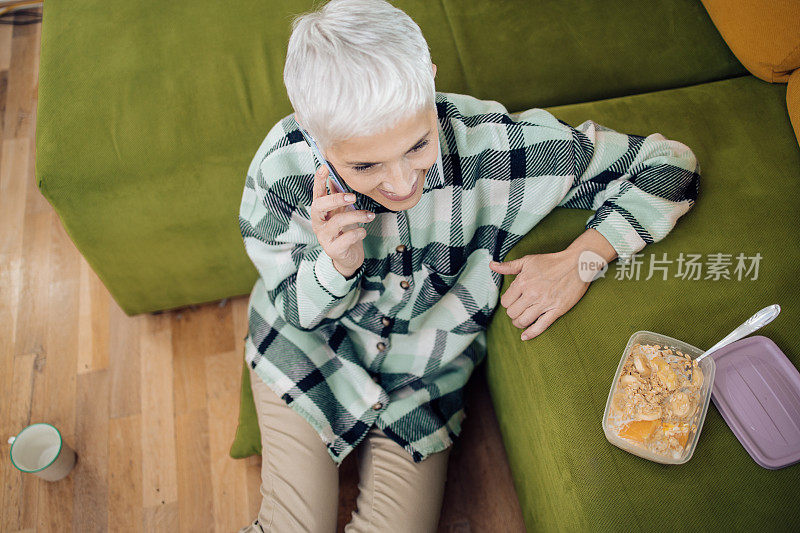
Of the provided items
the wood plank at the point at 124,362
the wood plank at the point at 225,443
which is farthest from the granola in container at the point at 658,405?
the wood plank at the point at 124,362

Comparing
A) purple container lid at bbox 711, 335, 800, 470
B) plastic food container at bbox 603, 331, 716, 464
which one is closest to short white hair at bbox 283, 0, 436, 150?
plastic food container at bbox 603, 331, 716, 464

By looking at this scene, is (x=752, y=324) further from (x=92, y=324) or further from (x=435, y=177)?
(x=92, y=324)

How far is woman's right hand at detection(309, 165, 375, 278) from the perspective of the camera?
870mm

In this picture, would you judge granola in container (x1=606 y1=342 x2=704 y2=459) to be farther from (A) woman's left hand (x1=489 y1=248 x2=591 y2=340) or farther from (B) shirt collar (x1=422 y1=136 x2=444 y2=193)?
(B) shirt collar (x1=422 y1=136 x2=444 y2=193)

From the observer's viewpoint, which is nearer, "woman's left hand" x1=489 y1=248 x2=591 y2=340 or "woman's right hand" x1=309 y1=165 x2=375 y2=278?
"woman's right hand" x1=309 y1=165 x2=375 y2=278

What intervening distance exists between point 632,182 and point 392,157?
1.72ft

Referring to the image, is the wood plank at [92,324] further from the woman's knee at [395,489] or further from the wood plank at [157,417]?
the woman's knee at [395,489]

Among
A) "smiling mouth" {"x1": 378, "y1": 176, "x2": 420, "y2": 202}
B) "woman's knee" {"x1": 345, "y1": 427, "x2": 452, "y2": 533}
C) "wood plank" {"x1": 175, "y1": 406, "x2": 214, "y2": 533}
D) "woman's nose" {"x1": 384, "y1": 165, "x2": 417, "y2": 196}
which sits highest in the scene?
"woman's nose" {"x1": 384, "y1": 165, "x2": 417, "y2": 196}

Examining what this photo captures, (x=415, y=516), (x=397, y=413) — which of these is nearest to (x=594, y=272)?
(x=397, y=413)

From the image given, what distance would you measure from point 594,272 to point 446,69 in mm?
659

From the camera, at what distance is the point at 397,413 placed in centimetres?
123

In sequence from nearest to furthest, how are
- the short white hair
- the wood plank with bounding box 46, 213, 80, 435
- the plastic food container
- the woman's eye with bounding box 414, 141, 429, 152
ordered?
the short white hair < the woman's eye with bounding box 414, 141, 429, 152 < the plastic food container < the wood plank with bounding box 46, 213, 80, 435

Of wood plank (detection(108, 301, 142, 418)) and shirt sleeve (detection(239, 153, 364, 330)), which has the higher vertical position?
shirt sleeve (detection(239, 153, 364, 330))

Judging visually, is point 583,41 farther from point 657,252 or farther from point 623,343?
point 623,343
